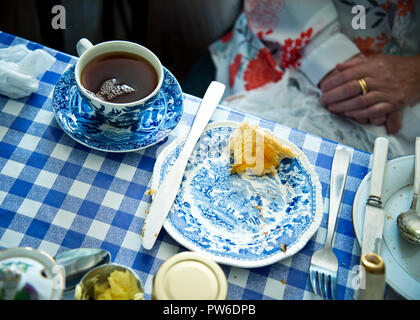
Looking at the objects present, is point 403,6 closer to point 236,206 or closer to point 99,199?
point 236,206

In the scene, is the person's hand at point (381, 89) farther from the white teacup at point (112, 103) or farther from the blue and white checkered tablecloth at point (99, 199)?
the white teacup at point (112, 103)

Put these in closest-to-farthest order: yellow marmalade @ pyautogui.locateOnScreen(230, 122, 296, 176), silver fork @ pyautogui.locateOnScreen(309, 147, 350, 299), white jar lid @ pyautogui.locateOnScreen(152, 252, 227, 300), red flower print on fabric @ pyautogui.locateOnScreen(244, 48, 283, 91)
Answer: white jar lid @ pyautogui.locateOnScreen(152, 252, 227, 300) < silver fork @ pyautogui.locateOnScreen(309, 147, 350, 299) < yellow marmalade @ pyautogui.locateOnScreen(230, 122, 296, 176) < red flower print on fabric @ pyautogui.locateOnScreen(244, 48, 283, 91)

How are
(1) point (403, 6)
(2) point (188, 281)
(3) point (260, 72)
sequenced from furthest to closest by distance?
1. (3) point (260, 72)
2. (1) point (403, 6)
3. (2) point (188, 281)

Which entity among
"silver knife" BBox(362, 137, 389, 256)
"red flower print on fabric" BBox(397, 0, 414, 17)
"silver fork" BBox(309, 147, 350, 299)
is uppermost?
"red flower print on fabric" BBox(397, 0, 414, 17)

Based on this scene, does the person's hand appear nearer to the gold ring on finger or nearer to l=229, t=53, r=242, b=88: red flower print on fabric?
the gold ring on finger

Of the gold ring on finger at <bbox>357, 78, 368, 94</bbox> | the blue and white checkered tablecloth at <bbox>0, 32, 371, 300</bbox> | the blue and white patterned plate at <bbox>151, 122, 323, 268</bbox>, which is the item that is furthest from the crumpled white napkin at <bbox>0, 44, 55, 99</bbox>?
the gold ring on finger at <bbox>357, 78, 368, 94</bbox>

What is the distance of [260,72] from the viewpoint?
136 centimetres

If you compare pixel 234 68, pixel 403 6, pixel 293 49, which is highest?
pixel 403 6

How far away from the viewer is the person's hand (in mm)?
1222

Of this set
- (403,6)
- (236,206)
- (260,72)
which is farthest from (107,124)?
(403,6)

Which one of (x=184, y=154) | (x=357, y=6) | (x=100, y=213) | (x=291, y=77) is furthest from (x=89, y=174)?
(x=357, y=6)

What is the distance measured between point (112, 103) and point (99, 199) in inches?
7.4

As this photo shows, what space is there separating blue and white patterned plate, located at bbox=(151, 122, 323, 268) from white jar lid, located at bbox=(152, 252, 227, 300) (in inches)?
4.9
